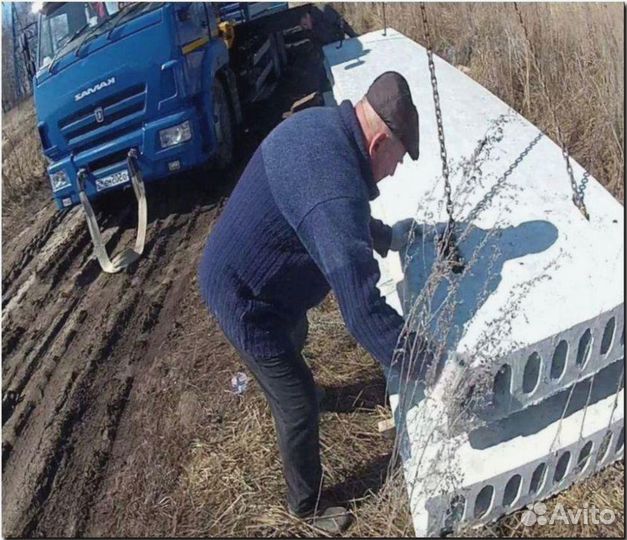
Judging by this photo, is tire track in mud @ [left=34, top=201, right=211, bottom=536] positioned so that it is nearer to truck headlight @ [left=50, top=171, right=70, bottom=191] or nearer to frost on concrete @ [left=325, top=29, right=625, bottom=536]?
truck headlight @ [left=50, top=171, right=70, bottom=191]

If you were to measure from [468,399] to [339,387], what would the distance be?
4.20ft

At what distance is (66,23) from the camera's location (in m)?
6.90

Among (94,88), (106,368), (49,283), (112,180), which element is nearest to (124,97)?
(94,88)

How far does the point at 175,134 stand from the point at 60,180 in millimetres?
1210

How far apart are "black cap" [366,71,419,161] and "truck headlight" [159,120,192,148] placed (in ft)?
12.9

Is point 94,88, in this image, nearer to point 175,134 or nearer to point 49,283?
point 175,134

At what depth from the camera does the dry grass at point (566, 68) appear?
4836 millimetres

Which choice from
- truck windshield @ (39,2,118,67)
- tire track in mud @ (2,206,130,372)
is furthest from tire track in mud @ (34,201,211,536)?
truck windshield @ (39,2,118,67)

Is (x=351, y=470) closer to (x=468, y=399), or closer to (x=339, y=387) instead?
(x=339, y=387)

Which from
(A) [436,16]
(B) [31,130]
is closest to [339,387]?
(A) [436,16]

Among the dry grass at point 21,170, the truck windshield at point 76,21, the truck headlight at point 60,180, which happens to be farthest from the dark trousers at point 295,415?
the dry grass at point 21,170

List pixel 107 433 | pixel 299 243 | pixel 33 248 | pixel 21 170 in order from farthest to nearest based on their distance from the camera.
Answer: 1. pixel 21 170
2. pixel 33 248
3. pixel 107 433
4. pixel 299 243

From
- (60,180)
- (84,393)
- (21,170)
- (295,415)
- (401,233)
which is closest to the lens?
(295,415)

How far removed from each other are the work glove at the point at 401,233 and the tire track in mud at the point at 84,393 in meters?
1.85
